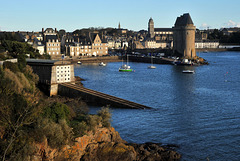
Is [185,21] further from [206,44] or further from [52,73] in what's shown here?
[206,44]

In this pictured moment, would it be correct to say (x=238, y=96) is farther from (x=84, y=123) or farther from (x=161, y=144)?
(x=84, y=123)

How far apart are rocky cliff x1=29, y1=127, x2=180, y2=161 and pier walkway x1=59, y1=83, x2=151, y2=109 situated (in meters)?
8.44

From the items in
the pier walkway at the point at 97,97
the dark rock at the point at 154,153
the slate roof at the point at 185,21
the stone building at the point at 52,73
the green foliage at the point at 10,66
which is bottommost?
the dark rock at the point at 154,153

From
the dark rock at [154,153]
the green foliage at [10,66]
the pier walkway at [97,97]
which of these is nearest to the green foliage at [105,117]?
the dark rock at [154,153]

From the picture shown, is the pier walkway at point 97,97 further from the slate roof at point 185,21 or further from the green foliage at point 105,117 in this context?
the slate roof at point 185,21

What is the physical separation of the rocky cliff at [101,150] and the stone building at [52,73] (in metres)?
13.6

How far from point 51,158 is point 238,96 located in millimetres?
20405

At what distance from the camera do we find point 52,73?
30.1 meters

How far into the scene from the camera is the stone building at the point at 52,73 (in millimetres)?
29812

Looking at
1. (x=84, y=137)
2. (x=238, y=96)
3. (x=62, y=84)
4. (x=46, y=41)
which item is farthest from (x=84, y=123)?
(x=46, y=41)

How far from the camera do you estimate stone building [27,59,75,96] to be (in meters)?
29.8

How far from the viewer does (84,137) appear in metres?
15.7

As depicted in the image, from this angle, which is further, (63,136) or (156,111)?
(156,111)

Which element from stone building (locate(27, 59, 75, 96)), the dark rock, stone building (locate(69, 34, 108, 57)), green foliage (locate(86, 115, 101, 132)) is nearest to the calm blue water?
the dark rock
